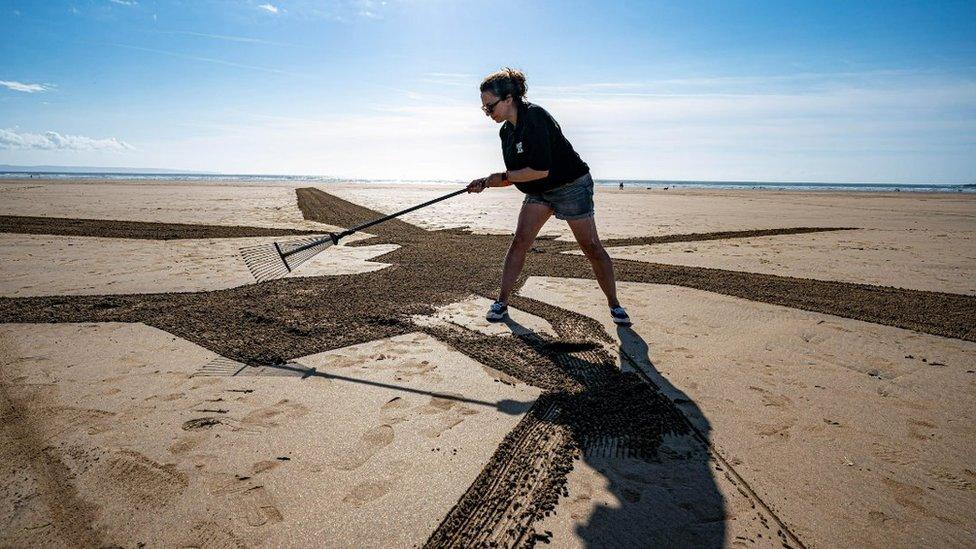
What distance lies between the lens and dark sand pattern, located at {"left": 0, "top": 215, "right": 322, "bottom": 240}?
8.40 m

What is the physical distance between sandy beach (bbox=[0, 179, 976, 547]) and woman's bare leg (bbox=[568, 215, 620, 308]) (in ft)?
1.06

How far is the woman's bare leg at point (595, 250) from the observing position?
12.4 ft

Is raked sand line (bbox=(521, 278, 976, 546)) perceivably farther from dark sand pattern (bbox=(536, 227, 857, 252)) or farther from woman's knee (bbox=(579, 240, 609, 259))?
dark sand pattern (bbox=(536, 227, 857, 252))

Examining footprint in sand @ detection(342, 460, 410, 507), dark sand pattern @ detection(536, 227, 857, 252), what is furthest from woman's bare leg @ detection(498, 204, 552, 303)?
dark sand pattern @ detection(536, 227, 857, 252)

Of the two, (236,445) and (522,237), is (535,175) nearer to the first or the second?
(522,237)

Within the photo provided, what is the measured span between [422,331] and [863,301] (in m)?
4.13

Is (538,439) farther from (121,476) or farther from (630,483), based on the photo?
(121,476)

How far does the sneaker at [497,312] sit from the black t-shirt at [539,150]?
98 centimetres

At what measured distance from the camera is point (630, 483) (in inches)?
70.9

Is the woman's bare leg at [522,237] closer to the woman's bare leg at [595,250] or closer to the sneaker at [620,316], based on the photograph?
the woman's bare leg at [595,250]

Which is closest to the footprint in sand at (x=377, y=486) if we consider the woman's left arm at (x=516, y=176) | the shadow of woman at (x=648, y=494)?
the shadow of woman at (x=648, y=494)

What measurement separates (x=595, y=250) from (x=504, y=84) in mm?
1488

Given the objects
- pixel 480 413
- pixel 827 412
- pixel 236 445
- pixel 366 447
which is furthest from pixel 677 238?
pixel 236 445

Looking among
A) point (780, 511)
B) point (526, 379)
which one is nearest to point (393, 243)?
point (526, 379)
